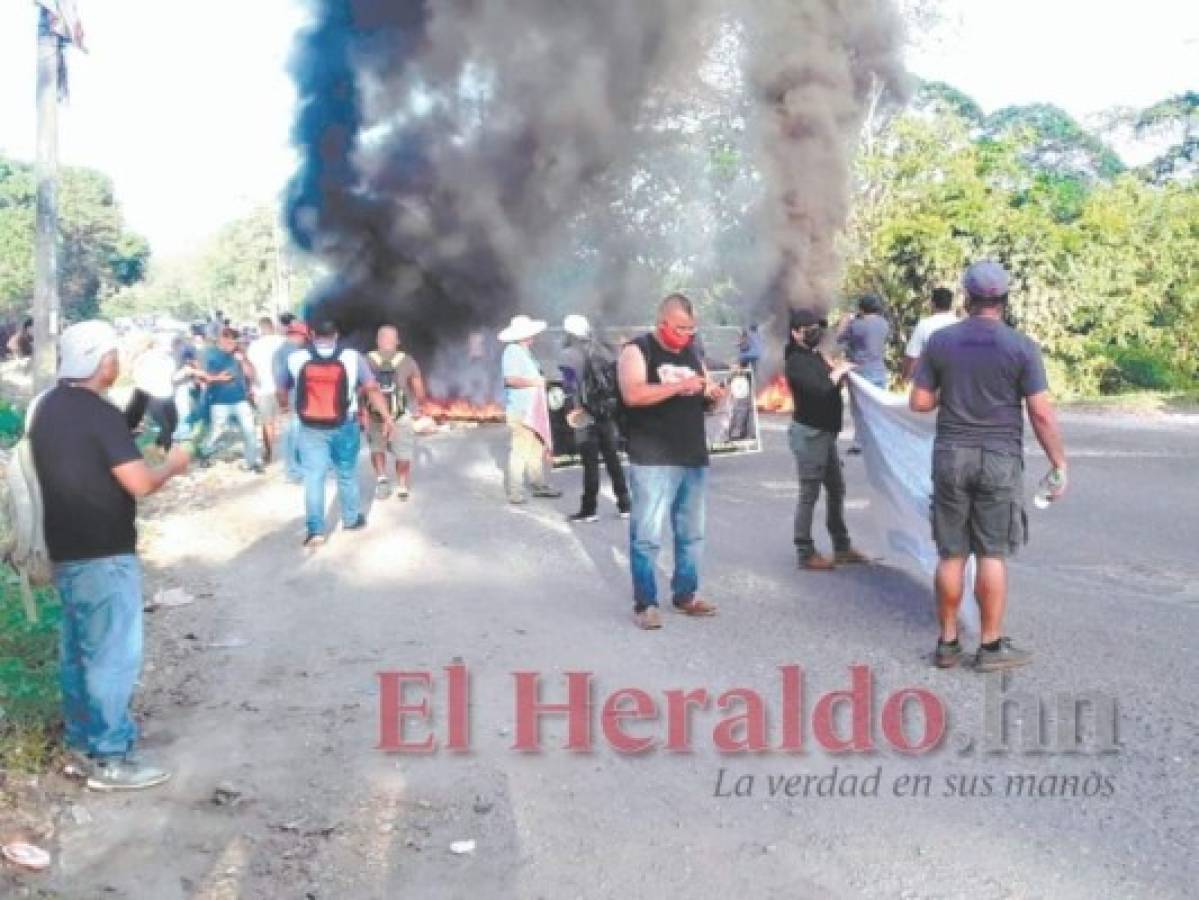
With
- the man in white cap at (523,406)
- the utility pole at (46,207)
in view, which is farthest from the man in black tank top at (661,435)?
the utility pole at (46,207)

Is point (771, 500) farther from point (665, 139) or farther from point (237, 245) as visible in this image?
point (237, 245)

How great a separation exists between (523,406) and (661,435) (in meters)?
3.99

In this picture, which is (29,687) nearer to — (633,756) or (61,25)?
(633,756)

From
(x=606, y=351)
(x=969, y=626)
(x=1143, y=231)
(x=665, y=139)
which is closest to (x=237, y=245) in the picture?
(x=665, y=139)

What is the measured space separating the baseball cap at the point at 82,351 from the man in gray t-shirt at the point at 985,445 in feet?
10.6

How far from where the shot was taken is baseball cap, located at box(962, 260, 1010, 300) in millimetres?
4824

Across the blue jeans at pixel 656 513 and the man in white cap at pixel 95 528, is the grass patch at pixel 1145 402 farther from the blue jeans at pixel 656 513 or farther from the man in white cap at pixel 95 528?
the man in white cap at pixel 95 528

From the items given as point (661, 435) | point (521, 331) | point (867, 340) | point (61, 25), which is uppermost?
point (61, 25)

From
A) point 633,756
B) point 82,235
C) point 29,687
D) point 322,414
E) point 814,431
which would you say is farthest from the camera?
point 82,235

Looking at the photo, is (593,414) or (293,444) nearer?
(293,444)

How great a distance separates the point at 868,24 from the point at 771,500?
47.8 feet

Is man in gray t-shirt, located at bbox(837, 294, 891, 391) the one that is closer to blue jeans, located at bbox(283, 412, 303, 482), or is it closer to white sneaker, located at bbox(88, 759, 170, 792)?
blue jeans, located at bbox(283, 412, 303, 482)

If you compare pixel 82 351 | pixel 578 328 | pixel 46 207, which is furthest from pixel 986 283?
pixel 46 207

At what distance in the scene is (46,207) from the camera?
1138 cm
